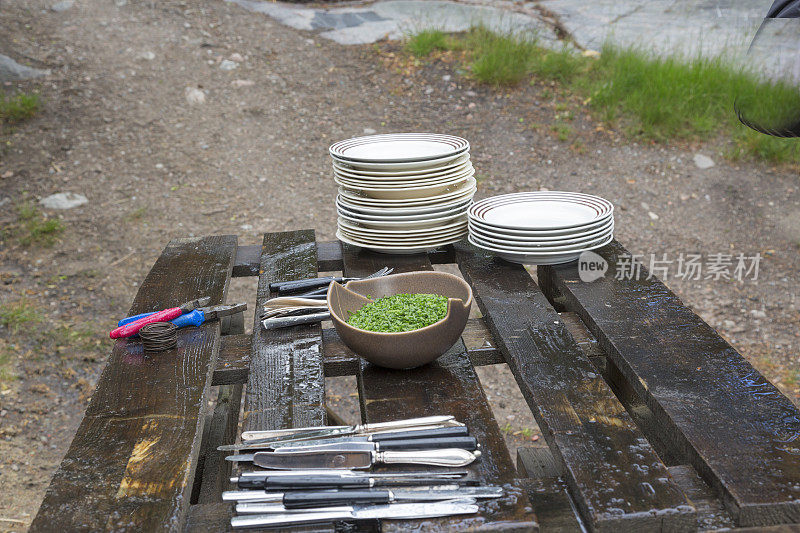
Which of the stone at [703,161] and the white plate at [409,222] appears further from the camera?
the stone at [703,161]

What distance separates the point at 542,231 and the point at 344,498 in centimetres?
94

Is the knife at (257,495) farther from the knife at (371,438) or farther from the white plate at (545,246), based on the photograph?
the white plate at (545,246)

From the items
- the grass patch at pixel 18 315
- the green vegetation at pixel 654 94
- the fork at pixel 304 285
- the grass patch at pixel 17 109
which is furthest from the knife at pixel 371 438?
the grass patch at pixel 17 109

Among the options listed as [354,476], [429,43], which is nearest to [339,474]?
[354,476]

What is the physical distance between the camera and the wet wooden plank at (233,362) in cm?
140

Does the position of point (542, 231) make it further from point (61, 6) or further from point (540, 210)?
point (61, 6)

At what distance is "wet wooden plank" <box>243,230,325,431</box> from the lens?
3.94 ft

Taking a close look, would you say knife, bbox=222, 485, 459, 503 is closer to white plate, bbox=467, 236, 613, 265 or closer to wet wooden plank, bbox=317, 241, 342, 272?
white plate, bbox=467, 236, 613, 265

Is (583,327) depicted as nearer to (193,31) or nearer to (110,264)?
(110,264)

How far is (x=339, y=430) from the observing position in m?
1.12

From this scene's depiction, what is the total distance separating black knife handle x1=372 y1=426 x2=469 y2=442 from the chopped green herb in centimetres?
24

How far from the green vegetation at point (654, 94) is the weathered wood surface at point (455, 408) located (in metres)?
3.60

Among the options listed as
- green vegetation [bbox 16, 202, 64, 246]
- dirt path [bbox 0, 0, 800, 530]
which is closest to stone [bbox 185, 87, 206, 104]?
dirt path [bbox 0, 0, 800, 530]

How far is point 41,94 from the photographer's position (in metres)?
4.68
